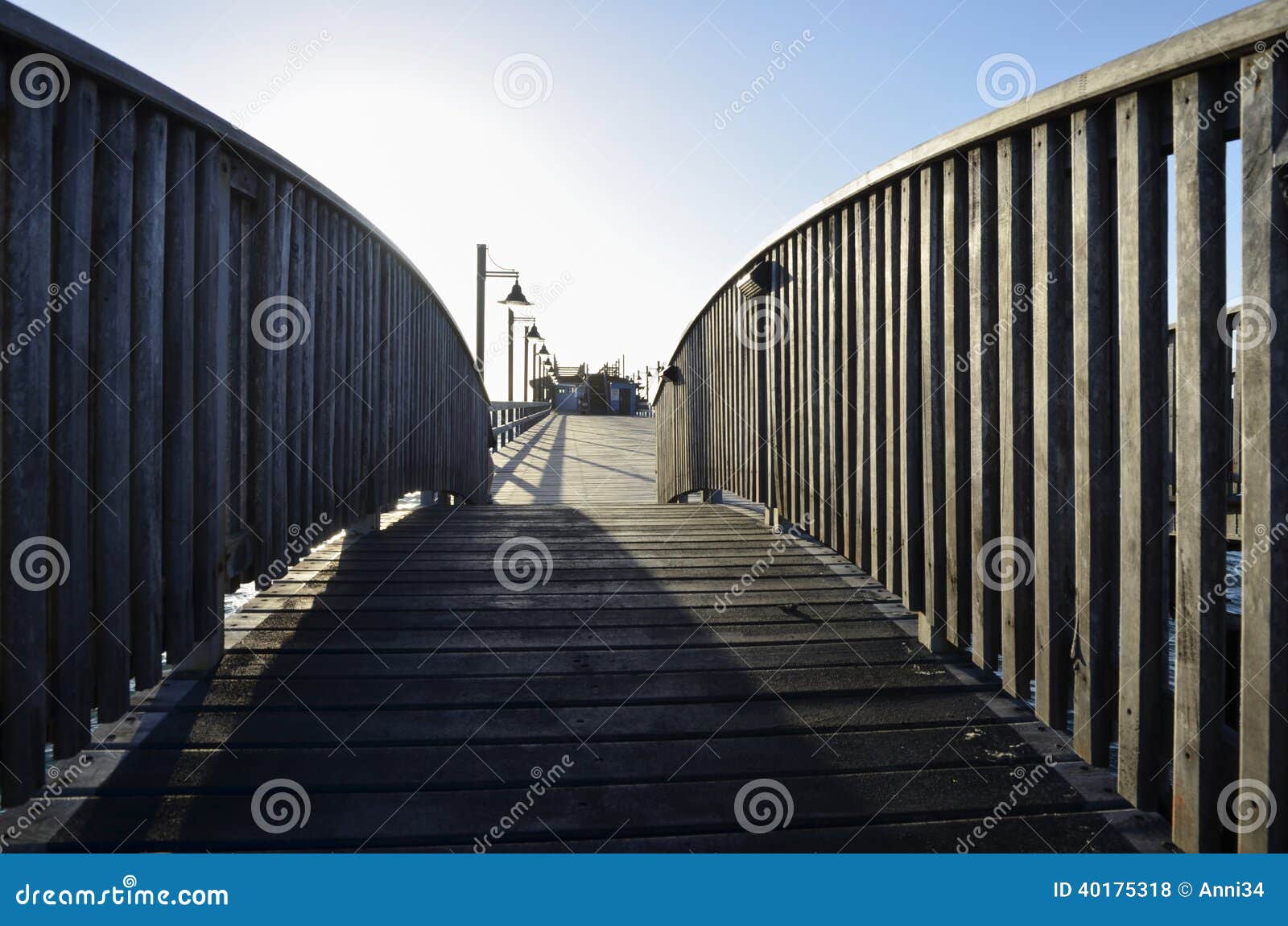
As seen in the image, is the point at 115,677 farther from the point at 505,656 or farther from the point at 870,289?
the point at 870,289

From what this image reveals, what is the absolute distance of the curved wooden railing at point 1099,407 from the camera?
65.6 inches

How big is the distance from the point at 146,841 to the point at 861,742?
2231 mm

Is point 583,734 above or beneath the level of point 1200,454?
beneath

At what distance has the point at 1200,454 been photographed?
178cm

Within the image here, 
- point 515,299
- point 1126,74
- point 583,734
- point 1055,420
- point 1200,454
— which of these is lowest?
point 583,734

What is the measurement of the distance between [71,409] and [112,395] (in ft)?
0.49

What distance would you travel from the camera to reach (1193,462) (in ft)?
5.86

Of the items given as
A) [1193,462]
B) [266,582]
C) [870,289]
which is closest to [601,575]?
[266,582]

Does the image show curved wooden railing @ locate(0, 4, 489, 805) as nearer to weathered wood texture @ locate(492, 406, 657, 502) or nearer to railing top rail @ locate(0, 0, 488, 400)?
railing top rail @ locate(0, 0, 488, 400)

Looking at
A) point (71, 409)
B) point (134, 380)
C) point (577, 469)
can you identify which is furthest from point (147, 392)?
point (577, 469)

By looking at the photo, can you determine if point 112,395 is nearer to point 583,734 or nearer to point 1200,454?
point 583,734

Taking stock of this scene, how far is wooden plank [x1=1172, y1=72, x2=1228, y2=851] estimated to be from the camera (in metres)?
1.76

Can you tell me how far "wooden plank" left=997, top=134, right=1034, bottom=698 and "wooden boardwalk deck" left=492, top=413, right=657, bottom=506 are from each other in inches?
200

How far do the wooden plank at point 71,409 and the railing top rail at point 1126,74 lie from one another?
9.48 feet
